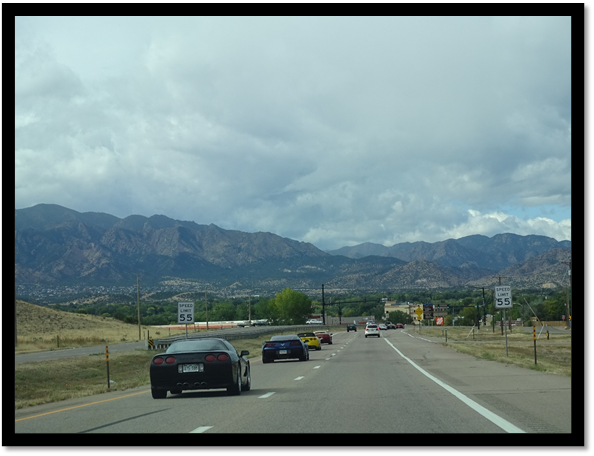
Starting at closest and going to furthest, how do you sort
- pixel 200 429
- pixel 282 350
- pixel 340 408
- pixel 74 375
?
pixel 200 429 < pixel 340 408 < pixel 282 350 < pixel 74 375

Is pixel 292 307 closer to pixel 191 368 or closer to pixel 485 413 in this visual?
pixel 191 368

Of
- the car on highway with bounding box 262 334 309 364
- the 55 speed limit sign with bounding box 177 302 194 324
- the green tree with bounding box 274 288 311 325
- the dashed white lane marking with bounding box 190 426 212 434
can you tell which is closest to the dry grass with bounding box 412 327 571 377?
the car on highway with bounding box 262 334 309 364

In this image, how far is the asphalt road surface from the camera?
12383 mm

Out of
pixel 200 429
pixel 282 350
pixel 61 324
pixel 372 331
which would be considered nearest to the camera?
pixel 200 429

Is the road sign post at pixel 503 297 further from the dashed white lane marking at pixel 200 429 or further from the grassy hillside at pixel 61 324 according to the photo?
the grassy hillside at pixel 61 324

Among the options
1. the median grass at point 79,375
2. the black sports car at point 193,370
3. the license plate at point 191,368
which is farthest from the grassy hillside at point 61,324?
the license plate at point 191,368

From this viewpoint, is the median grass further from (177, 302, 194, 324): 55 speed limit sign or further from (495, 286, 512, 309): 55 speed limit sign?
(495, 286, 512, 309): 55 speed limit sign

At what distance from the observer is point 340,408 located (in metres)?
15.0

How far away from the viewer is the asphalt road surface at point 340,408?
12383 mm

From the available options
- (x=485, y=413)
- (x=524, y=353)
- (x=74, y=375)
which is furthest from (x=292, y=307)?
(x=485, y=413)
